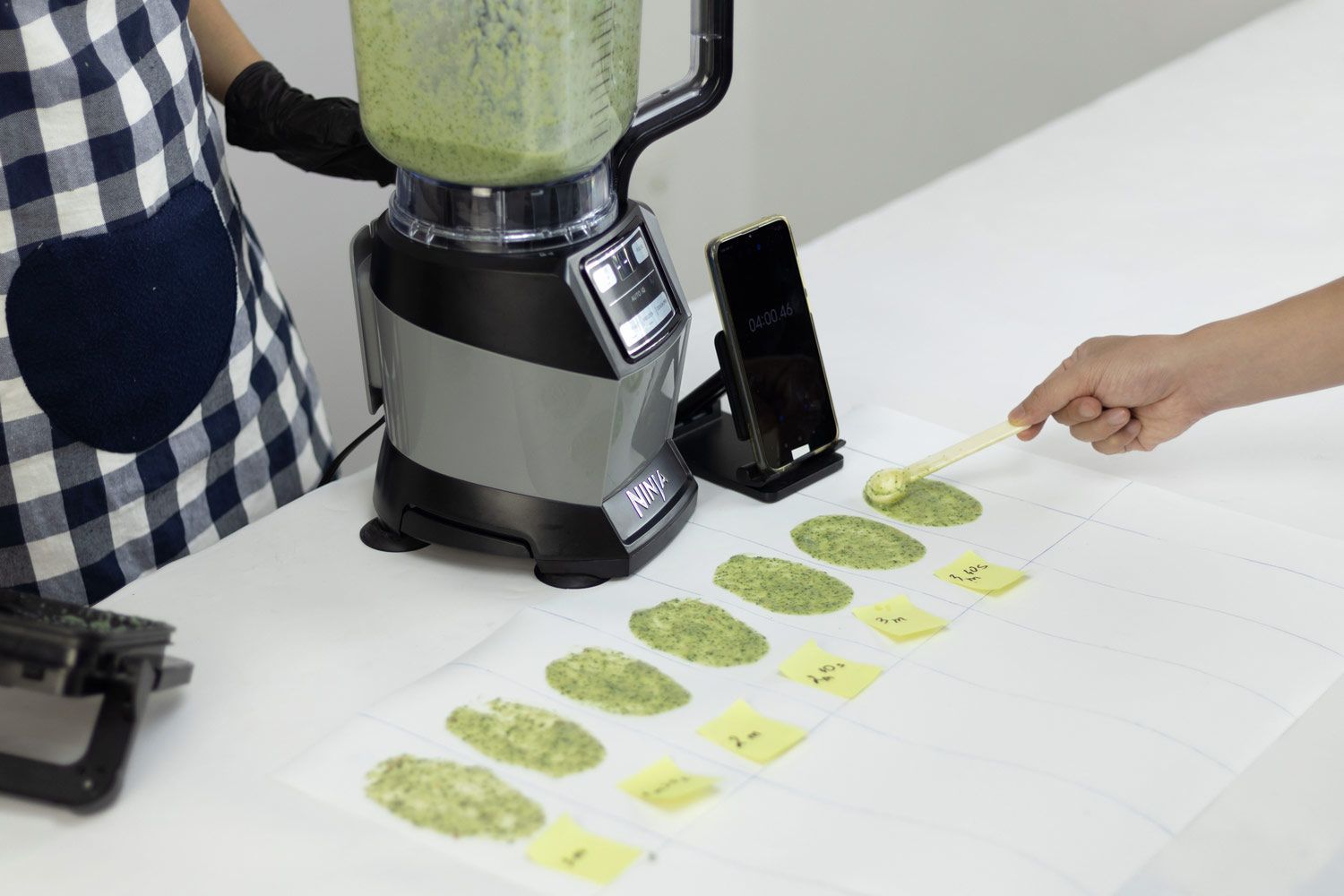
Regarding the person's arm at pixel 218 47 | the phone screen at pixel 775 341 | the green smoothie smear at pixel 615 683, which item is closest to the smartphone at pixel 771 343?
the phone screen at pixel 775 341

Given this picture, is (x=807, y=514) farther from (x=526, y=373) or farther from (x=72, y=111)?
(x=72, y=111)

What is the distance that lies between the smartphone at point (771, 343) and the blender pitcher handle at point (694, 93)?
0.27ft

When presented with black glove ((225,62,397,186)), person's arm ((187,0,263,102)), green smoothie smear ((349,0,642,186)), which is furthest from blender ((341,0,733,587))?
person's arm ((187,0,263,102))

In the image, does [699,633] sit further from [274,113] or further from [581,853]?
[274,113]

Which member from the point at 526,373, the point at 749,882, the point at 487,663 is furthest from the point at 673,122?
the point at 749,882

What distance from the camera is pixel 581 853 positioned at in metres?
0.63

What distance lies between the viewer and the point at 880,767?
69 centimetres

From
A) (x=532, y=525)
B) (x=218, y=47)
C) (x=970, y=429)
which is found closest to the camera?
(x=532, y=525)

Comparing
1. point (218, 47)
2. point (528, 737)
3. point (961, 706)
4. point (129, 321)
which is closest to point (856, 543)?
point (961, 706)

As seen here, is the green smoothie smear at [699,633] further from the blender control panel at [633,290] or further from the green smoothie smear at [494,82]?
the green smoothie smear at [494,82]

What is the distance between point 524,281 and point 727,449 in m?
0.28

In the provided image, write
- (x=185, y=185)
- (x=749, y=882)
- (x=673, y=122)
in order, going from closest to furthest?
1. (x=749, y=882)
2. (x=673, y=122)
3. (x=185, y=185)

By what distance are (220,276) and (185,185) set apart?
0.07 meters

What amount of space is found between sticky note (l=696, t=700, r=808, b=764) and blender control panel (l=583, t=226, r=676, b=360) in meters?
0.22
